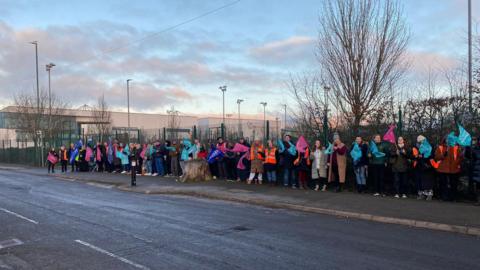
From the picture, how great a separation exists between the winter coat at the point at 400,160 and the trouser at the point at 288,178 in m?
4.08

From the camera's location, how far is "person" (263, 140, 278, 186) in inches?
660

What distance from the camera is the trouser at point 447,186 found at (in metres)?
12.3

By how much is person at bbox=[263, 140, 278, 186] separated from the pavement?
0.57 meters

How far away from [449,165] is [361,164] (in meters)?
2.69

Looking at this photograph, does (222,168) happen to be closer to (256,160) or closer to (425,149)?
(256,160)

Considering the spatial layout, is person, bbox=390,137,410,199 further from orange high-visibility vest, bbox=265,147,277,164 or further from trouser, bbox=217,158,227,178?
trouser, bbox=217,158,227,178

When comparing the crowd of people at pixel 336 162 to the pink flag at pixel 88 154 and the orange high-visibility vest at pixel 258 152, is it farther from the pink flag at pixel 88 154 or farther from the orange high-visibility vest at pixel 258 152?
the pink flag at pixel 88 154

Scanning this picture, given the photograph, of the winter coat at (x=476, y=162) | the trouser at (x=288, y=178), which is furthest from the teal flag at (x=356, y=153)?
the winter coat at (x=476, y=162)

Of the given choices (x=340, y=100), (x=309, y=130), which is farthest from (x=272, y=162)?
(x=340, y=100)

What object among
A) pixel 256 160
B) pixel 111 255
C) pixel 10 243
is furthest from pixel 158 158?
pixel 111 255

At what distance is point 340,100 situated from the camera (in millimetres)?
17531

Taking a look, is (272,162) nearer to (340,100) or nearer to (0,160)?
(340,100)

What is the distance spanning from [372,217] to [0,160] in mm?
49089

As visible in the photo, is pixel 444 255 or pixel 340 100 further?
pixel 340 100
